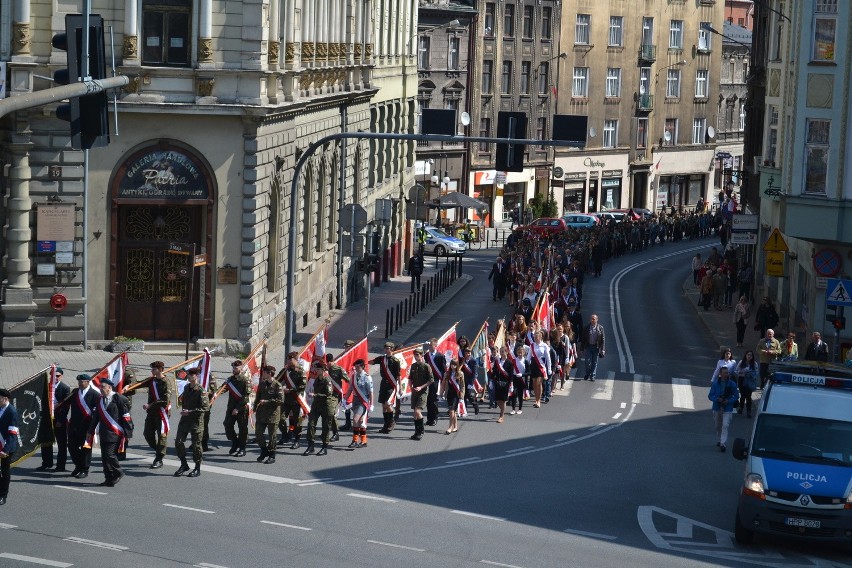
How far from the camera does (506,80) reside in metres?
86.8

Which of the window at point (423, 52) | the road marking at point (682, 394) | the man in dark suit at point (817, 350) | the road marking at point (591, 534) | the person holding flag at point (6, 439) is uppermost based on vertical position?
the window at point (423, 52)

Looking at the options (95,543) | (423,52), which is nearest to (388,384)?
(95,543)

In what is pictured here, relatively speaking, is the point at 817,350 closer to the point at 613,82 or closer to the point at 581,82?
the point at 581,82

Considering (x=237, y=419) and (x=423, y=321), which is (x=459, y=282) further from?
(x=237, y=419)

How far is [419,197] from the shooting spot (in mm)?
49531

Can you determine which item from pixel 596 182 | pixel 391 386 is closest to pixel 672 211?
pixel 596 182

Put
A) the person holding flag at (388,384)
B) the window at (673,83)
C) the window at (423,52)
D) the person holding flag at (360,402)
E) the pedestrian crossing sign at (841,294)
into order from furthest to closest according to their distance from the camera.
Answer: the window at (673,83) < the window at (423,52) < the pedestrian crossing sign at (841,294) < the person holding flag at (388,384) < the person holding flag at (360,402)

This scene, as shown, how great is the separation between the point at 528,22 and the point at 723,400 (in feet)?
204

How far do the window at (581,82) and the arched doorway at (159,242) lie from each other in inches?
2389

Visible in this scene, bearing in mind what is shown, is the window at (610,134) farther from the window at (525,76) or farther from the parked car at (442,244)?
the parked car at (442,244)

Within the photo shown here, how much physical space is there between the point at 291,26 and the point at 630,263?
121 ft

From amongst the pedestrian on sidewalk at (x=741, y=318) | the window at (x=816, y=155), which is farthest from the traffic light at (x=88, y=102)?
the pedestrian on sidewalk at (x=741, y=318)

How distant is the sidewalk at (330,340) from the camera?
31.6 m

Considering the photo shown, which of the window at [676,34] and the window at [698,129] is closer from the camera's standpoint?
the window at [676,34]
